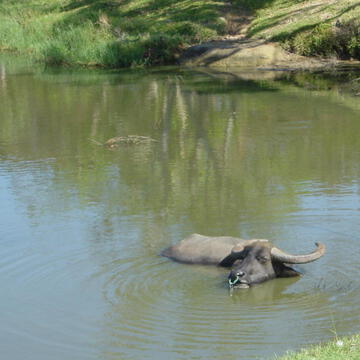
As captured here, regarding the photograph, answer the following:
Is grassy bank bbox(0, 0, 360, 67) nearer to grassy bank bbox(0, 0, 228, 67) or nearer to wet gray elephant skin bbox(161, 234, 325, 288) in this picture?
grassy bank bbox(0, 0, 228, 67)

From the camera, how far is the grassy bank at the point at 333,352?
5910 mm

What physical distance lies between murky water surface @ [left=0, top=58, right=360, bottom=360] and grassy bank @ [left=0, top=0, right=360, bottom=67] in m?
6.38

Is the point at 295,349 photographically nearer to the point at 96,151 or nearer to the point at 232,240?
the point at 232,240

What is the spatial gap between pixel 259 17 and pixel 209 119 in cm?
1377

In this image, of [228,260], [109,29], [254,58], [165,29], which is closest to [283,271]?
[228,260]

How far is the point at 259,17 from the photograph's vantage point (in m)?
30.3

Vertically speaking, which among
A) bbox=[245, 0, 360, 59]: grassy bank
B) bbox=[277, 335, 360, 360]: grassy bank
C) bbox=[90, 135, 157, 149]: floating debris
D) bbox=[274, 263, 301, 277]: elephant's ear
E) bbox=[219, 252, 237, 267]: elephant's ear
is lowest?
bbox=[274, 263, 301, 277]: elephant's ear

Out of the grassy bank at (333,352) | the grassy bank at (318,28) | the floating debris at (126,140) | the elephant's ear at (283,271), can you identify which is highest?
the grassy bank at (318,28)

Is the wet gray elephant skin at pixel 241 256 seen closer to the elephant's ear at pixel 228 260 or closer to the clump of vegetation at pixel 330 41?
the elephant's ear at pixel 228 260

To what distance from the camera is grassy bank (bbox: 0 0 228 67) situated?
92.2ft

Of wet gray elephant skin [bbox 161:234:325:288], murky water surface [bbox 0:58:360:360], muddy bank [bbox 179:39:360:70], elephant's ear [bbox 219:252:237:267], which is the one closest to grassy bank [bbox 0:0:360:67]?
muddy bank [bbox 179:39:360:70]

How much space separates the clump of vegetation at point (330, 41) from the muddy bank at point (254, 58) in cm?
29

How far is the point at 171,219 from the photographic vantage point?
10.5 metres

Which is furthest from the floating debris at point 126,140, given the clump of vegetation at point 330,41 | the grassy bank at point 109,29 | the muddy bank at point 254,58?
the grassy bank at point 109,29
